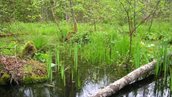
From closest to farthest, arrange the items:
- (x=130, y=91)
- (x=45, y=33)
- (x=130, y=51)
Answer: (x=130, y=91) → (x=130, y=51) → (x=45, y=33)

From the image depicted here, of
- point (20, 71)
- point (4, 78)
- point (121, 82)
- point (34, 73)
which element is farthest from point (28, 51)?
point (121, 82)

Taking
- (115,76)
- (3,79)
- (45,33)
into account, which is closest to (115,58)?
(115,76)

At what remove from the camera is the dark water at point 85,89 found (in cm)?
507

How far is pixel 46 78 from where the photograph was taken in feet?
19.5

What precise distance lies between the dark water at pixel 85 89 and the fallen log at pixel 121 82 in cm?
16

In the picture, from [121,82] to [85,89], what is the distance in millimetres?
739

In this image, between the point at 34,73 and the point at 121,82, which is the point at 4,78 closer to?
the point at 34,73

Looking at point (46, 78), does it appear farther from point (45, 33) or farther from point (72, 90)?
point (45, 33)

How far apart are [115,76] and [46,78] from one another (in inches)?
58.0

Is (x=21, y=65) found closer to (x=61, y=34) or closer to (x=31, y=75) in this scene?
(x=31, y=75)

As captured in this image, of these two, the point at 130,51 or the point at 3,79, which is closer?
the point at 3,79

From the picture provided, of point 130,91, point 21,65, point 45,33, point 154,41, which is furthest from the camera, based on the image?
point 45,33

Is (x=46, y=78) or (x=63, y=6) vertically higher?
(x=63, y=6)

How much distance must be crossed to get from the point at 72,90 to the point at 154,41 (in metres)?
6.17
